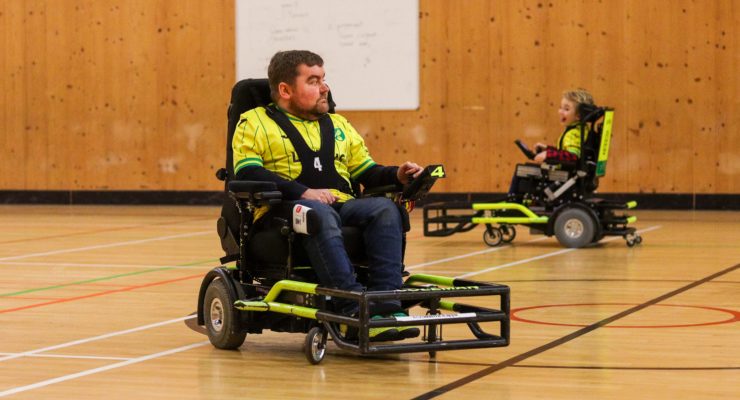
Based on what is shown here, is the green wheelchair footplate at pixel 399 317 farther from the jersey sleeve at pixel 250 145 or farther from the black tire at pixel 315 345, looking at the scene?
the jersey sleeve at pixel 250 145

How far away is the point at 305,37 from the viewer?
14961mm

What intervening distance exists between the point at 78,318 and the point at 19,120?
34.8ft

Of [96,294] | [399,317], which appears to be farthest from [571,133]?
[399,317]

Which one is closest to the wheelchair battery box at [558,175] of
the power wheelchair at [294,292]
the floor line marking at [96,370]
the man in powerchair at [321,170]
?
the power wheelchair at [294,292]

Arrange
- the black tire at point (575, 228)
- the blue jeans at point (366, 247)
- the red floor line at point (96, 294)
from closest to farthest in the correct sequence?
the blue jeans at point (366, 247), the red floor line at point (96, 294), the black tire at point (575, 228)

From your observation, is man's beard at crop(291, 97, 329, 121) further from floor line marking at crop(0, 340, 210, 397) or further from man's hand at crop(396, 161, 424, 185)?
floor line marking at crop(0, 340, 210, 397)

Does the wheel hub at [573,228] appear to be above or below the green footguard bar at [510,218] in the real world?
below

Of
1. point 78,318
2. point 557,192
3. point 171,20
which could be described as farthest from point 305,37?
point 78,318

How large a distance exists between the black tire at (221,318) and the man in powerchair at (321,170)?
0.34 meters

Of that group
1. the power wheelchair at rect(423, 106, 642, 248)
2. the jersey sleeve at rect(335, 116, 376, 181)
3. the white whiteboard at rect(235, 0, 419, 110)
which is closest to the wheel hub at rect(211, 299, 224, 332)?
the jersey sleeve at rect(335, 116, 376, 181)

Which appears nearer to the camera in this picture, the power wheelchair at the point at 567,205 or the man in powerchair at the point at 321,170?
the man in powerchair at the point at 321,170

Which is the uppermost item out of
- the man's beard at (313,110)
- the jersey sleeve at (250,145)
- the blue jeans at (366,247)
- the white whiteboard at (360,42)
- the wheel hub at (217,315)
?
the white whiteboard at (360,42)

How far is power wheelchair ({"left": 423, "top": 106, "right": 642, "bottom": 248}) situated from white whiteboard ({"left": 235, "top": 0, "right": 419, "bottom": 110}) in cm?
458

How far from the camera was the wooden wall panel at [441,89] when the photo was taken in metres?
13.8
